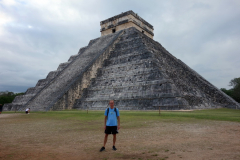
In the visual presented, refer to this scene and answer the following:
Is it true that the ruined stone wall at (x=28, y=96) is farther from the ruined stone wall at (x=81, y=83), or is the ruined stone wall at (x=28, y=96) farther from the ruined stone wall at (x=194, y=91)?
the ruined stone wall at (x=194, y=91)

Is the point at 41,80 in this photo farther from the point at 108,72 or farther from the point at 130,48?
the point at 130,48

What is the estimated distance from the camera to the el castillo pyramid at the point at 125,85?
12094 millimetres

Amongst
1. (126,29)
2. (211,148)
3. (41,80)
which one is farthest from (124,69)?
(211,148)

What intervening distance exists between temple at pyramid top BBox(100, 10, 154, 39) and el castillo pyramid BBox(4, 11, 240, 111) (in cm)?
202

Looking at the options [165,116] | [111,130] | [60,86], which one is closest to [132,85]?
[165,116]

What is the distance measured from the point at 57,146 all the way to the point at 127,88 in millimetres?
9564

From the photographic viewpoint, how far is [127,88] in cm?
1345

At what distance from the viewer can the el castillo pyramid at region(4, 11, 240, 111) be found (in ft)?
39.7

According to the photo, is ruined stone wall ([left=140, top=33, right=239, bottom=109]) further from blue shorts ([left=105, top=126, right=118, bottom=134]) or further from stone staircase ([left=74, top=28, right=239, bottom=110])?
blue shorts ([left=105, top=126, right=118, bottom=134])

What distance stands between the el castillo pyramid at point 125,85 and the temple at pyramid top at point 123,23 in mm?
2017

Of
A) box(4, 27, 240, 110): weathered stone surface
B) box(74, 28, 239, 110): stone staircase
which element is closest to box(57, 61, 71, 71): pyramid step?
box(4, 27, 240, 110): weathered stone surface

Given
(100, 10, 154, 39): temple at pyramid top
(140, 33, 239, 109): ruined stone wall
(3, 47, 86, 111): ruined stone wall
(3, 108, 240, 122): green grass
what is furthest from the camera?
(100, 10, 154, 39): temple at pyramid top

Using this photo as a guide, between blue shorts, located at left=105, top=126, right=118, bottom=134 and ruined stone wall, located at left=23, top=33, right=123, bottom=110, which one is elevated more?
ruined stone wall, located at left=23, top=33, right=123, bottom=110

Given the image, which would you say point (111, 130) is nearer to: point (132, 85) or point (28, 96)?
point (132, 85)
